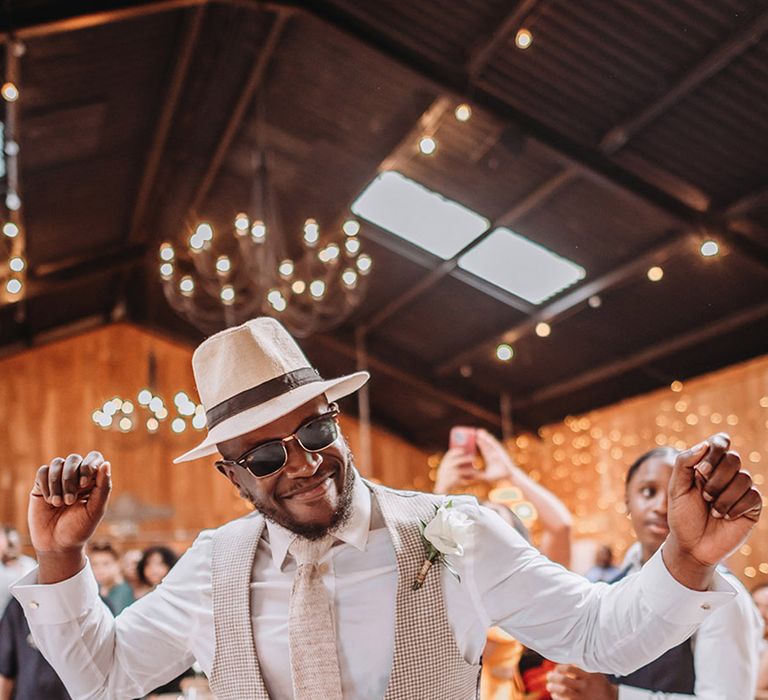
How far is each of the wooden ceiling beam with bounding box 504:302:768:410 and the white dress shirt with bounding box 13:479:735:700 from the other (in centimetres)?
799

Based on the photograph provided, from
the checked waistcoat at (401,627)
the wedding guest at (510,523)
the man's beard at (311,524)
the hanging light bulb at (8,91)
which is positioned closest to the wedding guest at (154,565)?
the wedding guest at (510,523)

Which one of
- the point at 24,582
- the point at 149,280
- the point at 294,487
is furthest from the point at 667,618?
the point at 149,280

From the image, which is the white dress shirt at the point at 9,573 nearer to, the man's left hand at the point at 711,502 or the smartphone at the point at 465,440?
the smartphone at the point at 465,440

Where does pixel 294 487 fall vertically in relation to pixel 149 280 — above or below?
below

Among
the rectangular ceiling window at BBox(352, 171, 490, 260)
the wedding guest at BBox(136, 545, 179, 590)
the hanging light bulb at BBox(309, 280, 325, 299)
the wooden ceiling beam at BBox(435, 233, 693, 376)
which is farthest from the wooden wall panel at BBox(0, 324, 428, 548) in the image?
the wedding guest at BBox(136, 545, 179, 590)

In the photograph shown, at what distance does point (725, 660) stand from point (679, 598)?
889mm

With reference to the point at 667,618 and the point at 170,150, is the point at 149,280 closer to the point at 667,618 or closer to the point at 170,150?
the point at 170,150

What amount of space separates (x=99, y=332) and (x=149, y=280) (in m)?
1.97

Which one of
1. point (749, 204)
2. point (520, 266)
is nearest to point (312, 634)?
point (749, 204)

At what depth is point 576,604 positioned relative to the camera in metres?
1.71

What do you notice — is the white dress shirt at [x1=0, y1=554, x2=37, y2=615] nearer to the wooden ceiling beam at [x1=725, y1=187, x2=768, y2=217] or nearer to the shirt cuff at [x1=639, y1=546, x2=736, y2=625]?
the shirt cuff at [x1=639, y1=546, x2=736, y2=625]

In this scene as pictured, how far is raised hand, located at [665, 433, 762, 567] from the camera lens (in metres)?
1.45

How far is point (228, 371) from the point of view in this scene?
197 centimetres

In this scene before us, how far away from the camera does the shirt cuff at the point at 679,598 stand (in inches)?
60.3
